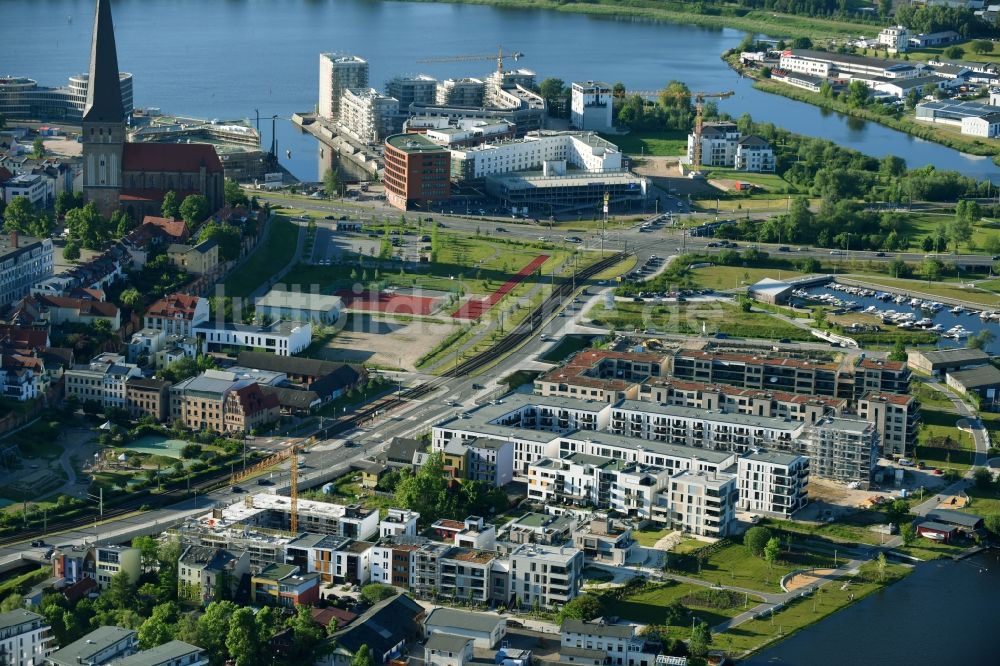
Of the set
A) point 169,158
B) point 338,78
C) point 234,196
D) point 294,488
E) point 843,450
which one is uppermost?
point 338,78

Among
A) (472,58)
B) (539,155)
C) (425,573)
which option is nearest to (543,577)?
(425,573)

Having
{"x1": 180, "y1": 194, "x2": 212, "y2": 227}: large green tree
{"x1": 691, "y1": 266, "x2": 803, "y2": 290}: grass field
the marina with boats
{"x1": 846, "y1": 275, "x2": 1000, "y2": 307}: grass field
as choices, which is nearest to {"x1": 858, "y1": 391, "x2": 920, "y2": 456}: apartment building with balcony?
the marina with boats

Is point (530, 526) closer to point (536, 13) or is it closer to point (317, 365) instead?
point (317, 365)

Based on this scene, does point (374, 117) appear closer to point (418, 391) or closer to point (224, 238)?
point (224, 238)

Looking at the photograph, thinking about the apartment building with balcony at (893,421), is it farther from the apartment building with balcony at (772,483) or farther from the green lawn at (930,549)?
the green lawn at (930,549)

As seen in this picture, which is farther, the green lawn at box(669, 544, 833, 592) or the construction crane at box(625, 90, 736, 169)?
the construction crane at box(625, 90, 736, 169)

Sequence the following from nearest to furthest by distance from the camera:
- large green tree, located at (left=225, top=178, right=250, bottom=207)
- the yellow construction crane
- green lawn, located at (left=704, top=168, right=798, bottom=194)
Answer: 1. the yellow construction crane
2. large green tree, located at (left=225, top=178, right=250, bottom=207)
3. green lawn, located at (left=704, top=168, right=798, bottom=194)

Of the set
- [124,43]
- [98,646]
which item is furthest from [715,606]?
[124,43]

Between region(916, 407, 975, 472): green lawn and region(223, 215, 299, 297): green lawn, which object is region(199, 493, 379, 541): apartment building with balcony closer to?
region(916, 407, 975, 472): green lawn
